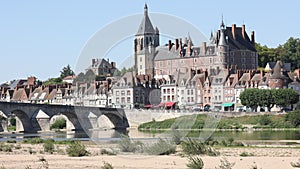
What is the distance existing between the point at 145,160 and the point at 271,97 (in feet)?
→ 174

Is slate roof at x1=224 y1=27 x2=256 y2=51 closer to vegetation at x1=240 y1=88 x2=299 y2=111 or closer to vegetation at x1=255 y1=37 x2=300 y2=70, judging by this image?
vegetation at x1=255 y1=37 x2=300 y2=70

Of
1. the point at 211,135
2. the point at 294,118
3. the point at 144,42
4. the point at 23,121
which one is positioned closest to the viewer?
the point at 211,135

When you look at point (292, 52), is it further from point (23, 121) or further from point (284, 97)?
point (23, 121)

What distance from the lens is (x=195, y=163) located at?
2731 centimetres

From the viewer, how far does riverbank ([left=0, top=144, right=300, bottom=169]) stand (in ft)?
97.7

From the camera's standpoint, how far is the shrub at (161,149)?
34094 mm

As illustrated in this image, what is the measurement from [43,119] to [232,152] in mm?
46746

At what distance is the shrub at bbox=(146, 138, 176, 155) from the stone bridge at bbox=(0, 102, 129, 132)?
40211 millimetres

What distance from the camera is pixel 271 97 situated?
8331 centimetres

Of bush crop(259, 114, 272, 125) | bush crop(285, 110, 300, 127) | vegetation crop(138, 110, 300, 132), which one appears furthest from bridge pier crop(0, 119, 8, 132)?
bush crop(285, 110, 300, 127)

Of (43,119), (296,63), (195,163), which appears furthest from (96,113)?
→ (195,163)

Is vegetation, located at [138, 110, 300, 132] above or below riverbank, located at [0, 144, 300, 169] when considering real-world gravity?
above

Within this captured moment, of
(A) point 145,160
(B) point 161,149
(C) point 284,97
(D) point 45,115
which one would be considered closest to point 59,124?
(D) point 45,115

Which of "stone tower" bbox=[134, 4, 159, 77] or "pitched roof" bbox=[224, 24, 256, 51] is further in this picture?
"pitched roof" bbox=[224, 24, 256, 51]
